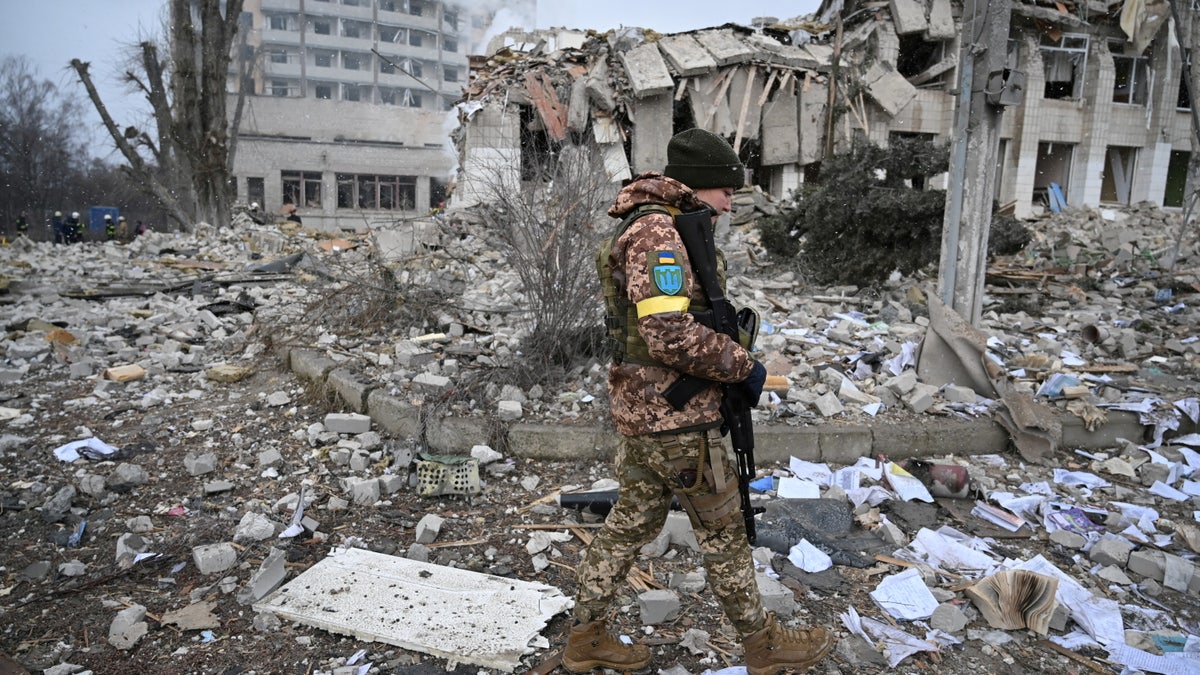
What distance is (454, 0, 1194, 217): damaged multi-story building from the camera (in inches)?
599

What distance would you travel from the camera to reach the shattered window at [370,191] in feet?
110

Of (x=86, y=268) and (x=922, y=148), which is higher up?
(x=922, y=148)

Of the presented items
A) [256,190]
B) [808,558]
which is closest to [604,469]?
[808,558]

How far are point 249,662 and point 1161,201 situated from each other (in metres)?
26.2

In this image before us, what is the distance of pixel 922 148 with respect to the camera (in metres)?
7.58

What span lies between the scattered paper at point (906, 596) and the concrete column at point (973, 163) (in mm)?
3434

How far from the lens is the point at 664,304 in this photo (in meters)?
2.01

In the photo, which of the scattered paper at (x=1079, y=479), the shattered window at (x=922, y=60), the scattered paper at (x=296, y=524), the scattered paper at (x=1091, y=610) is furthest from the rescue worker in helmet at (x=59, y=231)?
the scattered paper at (x=1091, y=610)

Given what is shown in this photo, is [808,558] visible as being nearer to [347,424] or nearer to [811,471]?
[811,471]

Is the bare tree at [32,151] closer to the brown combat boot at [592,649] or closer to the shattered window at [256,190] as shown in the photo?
the shattered window at [256,190]

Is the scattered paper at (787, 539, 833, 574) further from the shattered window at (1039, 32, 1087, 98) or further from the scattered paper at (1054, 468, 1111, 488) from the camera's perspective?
the shattered window at (1039, 32, 1087, 98)

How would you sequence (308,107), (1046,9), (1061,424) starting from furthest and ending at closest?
(308,107)
(1046,9)
(1061,424)

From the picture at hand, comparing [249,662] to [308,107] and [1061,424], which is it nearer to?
[1061,424]

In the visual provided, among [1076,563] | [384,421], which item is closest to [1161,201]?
[1076,563]
